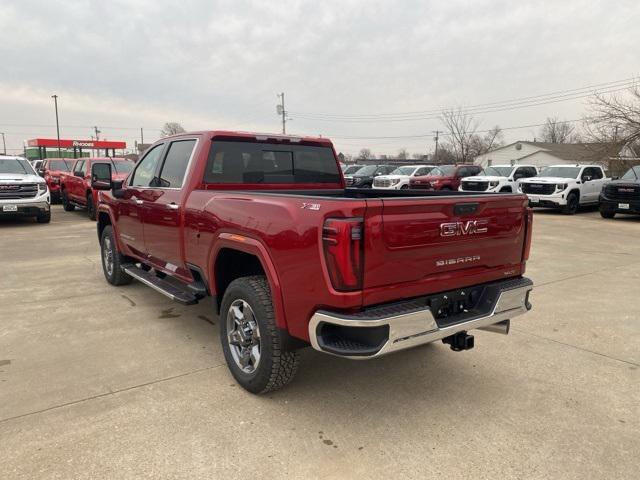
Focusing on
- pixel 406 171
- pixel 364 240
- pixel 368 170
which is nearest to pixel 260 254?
pixel 364 240

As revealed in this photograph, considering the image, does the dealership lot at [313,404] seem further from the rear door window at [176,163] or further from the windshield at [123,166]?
the windshield at [123,166]

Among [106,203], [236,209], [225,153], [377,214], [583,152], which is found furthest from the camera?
[583,152]

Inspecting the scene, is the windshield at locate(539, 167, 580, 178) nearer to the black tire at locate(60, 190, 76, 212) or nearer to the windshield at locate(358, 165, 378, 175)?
the windshield at locate(358, 165, 378, 175)

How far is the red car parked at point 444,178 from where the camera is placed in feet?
67.5

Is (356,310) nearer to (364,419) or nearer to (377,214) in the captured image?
(377,214)

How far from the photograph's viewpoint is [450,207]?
117 inches

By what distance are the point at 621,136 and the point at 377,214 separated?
26813mm

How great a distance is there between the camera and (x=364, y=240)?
2.61 m

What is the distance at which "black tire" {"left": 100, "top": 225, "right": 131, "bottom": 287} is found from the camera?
6.14 metres

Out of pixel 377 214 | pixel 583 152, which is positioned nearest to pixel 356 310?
pixel 377 214

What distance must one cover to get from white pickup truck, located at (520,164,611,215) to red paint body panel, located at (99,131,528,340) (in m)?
14.7

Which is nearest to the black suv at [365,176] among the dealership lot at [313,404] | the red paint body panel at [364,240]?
the dealership lot at [313,404]

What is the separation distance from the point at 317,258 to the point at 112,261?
4532 mm

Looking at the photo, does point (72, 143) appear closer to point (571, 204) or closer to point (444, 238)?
point (571, 204)
